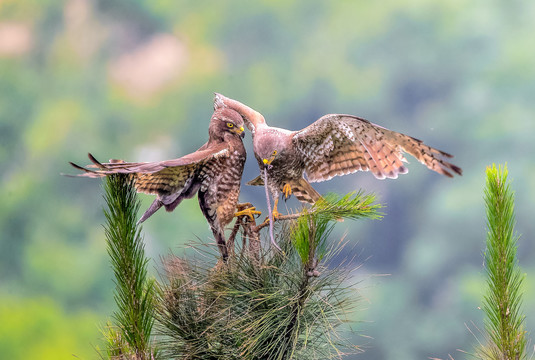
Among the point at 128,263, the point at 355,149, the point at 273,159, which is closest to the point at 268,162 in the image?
the point at 273,159

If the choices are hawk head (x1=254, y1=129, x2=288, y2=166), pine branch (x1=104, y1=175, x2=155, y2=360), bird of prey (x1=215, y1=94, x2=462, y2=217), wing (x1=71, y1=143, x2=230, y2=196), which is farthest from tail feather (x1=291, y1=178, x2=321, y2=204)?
pine branch (x1=104, y1=175, x2=155, y2=360)

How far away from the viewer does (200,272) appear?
1.55m

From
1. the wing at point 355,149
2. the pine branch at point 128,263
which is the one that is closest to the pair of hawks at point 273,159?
the wing at point 355,149

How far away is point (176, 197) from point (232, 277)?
27cm

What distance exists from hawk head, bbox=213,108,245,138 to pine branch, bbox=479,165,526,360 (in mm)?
676

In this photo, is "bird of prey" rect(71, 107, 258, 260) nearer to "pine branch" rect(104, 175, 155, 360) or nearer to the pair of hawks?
the pair of hawks

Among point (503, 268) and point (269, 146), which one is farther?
point (269, 146)

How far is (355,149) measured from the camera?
5.38 feet

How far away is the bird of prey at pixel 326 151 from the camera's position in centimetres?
154

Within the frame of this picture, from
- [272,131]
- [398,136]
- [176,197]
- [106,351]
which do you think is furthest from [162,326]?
[398,136]

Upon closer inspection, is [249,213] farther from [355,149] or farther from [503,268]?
[503,268]

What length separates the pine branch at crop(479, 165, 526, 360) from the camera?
1.23 meters

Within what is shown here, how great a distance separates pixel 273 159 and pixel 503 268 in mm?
642

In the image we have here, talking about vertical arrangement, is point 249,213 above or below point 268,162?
below
